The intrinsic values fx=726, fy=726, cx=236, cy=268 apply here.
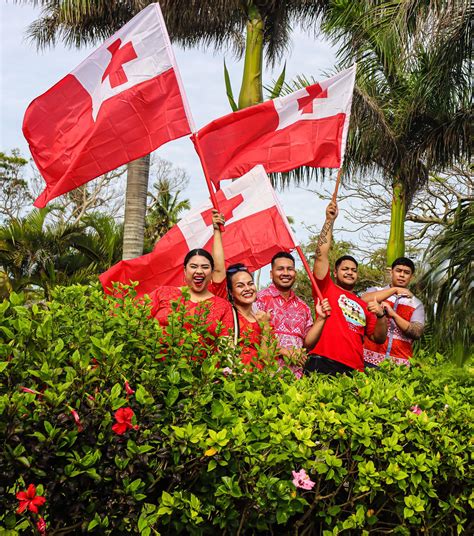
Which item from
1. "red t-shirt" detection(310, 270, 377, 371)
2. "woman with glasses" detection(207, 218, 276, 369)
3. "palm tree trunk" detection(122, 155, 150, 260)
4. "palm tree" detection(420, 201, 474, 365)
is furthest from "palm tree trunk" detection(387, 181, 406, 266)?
"woman with glasses" detection(207, 218, 276, 369)

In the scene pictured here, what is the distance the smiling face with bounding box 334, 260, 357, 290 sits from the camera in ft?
17.1

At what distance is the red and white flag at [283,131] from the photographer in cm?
629

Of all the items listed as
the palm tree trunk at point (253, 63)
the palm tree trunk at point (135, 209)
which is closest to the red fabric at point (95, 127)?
the palm tree trunk at point (135, 209)

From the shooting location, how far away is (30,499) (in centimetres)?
235

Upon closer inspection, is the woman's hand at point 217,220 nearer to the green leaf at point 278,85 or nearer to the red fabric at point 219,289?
the red fabric at point 219,289

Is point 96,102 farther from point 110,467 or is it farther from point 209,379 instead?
point 110,467

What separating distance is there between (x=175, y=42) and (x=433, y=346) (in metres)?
8.90

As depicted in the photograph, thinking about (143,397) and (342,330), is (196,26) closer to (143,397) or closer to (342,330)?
(342,330)

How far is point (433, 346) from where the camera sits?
841cm

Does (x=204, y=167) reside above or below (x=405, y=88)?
below

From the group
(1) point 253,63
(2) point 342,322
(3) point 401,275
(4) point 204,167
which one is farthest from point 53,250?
(2) point 342,322

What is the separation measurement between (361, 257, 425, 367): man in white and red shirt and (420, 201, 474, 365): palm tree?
7.54ft

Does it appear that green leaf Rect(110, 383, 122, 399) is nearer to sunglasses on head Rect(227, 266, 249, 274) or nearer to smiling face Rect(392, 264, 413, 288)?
sunglasses on head Rect(227, 266, 249, 274)

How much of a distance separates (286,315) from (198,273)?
2.66 feet
